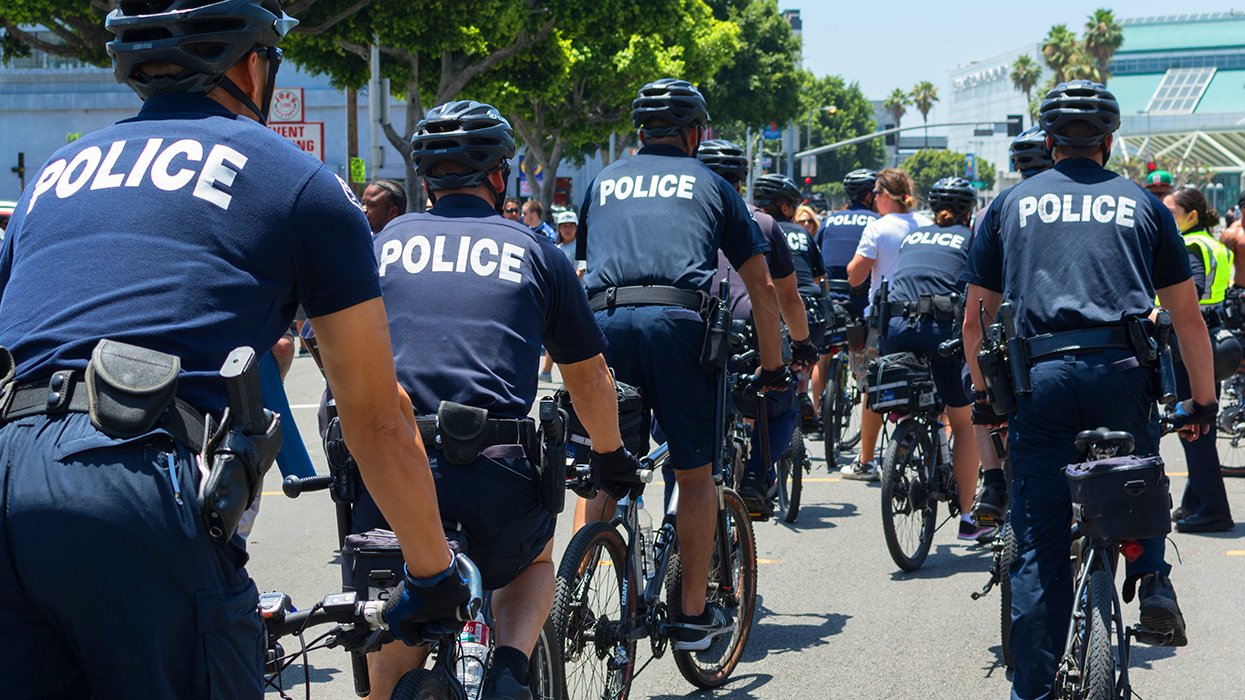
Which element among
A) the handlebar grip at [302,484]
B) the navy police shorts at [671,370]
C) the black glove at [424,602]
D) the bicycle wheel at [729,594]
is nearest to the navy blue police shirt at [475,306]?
the handlebar grip at [302,484]

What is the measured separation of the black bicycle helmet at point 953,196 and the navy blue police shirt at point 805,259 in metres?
1.56

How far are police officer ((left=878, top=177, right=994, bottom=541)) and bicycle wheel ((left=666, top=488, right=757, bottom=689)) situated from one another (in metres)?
2.47

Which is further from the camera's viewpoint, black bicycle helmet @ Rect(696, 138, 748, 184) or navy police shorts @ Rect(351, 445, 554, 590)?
black bicycle helmet @ Rect(696, 138, 748, 184)

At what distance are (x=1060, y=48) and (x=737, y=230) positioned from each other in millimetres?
100638

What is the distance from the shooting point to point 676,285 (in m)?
5.31

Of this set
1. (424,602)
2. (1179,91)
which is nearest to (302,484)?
(424,602)

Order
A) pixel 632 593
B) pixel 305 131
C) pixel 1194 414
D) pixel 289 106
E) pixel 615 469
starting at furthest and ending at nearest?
pixel 305 131, pixel 289 106, pixel 1194 414, pixel 632 593, pixel 615 469

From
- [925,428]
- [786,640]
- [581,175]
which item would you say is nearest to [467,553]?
[786,640]

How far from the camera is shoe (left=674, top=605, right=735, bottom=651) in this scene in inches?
206

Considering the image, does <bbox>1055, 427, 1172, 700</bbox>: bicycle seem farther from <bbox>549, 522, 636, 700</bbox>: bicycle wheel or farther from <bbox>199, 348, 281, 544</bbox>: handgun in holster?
<bbox>199, 348, 281, 544</bbox>: handgun in holster

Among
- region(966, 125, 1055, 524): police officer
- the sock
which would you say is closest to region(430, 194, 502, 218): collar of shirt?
the sock

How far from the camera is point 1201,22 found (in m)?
159

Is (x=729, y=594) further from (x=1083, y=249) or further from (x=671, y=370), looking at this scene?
(x=1083, y=249)

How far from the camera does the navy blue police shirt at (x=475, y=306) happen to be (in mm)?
3744
